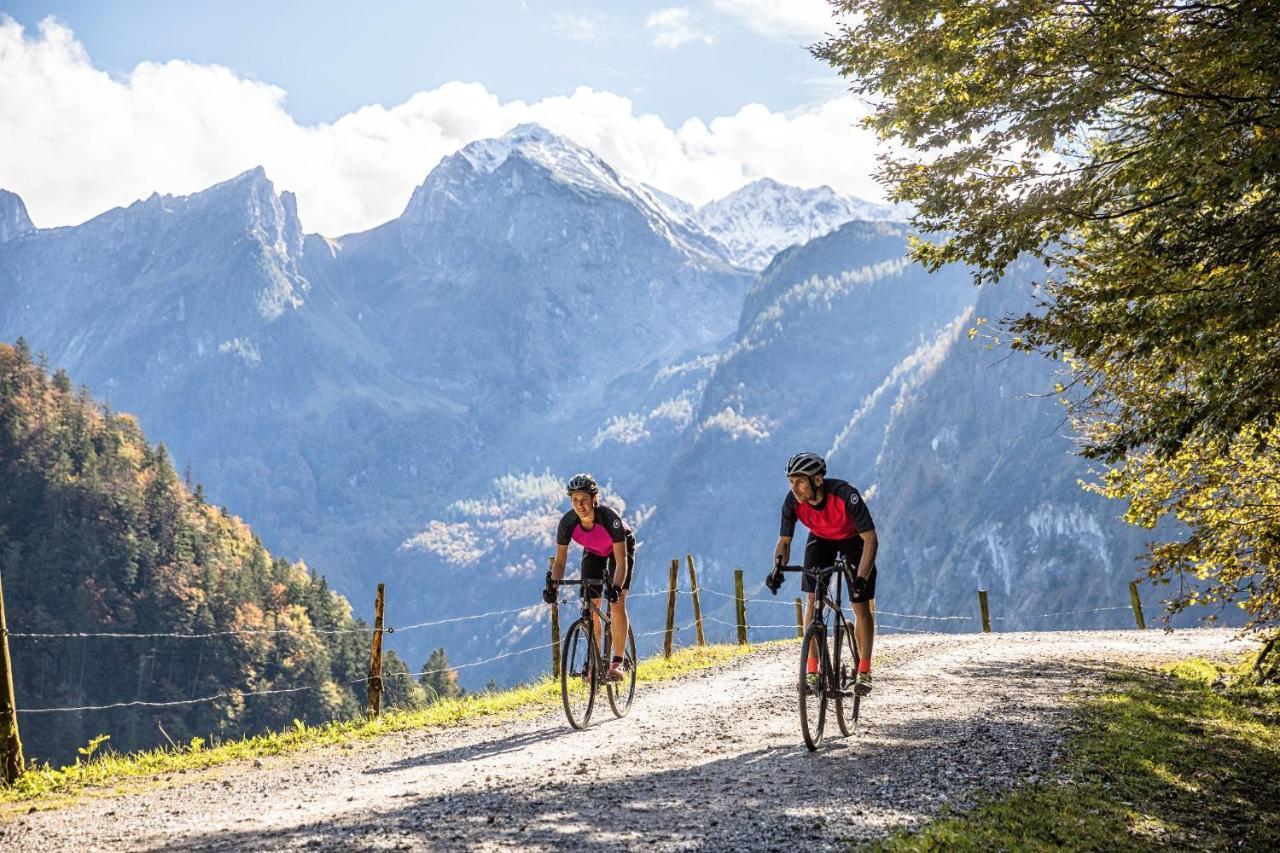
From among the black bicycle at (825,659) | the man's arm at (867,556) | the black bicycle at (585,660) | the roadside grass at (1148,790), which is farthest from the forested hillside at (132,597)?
the man's arm at (867,556)

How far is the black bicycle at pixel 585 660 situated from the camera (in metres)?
12.3

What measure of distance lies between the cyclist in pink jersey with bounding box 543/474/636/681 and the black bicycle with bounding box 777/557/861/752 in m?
2.49

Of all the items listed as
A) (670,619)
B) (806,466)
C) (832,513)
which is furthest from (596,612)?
(670,619)

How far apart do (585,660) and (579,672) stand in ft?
0.54

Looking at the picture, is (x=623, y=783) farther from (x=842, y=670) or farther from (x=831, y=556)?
(x=831, y=556)

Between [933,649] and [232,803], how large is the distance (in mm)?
14770

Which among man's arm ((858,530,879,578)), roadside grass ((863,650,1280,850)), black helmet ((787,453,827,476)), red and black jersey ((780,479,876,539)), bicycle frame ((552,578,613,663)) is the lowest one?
Result: roadside grass ((863,650,1280,850))

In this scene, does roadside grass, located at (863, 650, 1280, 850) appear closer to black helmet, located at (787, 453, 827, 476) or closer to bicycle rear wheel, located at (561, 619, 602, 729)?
black helmet, located at (787, 453, 827, 476)

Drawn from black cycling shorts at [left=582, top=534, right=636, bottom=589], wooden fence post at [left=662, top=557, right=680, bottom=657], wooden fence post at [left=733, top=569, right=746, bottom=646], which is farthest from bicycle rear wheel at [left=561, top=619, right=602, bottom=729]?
wooden fence post at [left=733, top=569, right=746, bottom=646]

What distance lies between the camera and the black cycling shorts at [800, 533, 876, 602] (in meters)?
10.4

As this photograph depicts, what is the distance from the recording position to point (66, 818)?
913 cm

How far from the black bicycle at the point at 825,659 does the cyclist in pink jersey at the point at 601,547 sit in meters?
2.49

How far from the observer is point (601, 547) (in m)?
12.5

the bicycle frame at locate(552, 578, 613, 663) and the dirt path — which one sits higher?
the bicycle frame at locate(552, 578, 613, 663)
